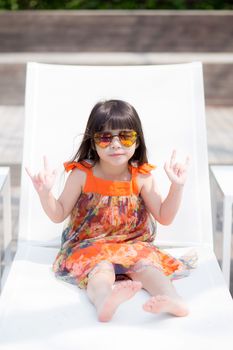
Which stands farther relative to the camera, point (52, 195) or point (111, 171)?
point (111, 171)

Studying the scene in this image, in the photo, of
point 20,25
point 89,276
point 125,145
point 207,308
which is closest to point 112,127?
point 125,145

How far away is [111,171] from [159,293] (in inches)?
20.4

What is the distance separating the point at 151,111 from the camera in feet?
10.5

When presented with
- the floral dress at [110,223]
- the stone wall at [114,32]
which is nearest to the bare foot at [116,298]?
the floral dress at [110,223]

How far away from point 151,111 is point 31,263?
2.80 feet

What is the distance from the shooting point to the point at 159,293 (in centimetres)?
238

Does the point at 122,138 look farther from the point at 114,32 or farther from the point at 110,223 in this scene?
the point at 114,32

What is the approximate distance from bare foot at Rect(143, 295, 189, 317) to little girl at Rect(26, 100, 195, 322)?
0.13 meters

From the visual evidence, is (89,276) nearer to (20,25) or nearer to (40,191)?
(40,191)

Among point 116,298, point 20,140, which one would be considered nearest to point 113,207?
point 116,298

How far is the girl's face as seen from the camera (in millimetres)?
2572

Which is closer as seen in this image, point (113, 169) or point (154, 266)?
point (154, 266)

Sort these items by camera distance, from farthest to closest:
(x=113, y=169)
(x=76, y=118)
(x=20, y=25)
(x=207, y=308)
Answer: (x=20, y=25), (x=76, y=118), (x=113, y=169), (x=207, y=308)

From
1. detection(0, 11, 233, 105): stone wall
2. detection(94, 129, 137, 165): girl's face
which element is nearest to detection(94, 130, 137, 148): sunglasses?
detection(94, 129, 137, 165): girl's face
